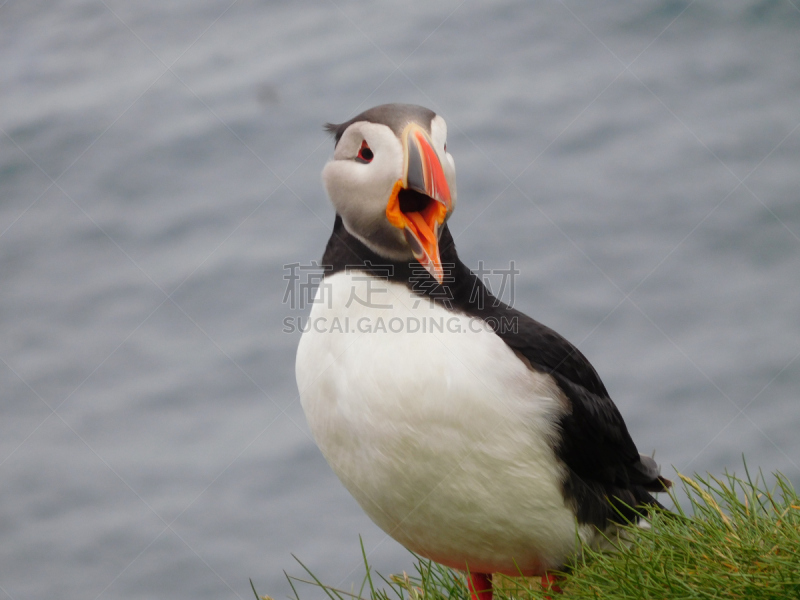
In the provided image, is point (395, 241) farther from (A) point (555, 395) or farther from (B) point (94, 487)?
(B) point (94, 487)

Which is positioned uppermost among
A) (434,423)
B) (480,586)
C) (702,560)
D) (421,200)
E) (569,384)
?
(421,200)

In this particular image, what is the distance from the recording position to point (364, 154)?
2.71 meters

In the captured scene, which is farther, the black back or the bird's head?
the black back

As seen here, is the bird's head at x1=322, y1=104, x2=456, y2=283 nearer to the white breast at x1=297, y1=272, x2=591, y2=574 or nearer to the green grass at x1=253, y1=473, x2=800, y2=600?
the white breast at x1=297, y1=272, x2=591, y2=574

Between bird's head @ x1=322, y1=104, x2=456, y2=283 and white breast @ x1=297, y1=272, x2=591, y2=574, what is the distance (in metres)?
0.16

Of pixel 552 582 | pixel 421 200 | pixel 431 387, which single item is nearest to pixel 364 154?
pixel 421 200

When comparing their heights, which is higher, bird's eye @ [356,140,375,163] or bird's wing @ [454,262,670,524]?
bird's eye @ [356,140,375,163]

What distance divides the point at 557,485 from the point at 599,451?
9.4 inches

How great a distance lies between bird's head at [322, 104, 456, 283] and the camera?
2.52 metres

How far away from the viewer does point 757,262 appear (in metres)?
9.77

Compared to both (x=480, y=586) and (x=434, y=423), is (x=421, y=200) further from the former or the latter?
(x=480, y=586)

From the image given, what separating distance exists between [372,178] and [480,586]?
1367 millimetres

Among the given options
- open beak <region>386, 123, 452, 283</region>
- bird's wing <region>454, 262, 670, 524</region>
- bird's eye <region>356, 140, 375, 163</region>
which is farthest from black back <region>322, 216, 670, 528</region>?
bird's eye <region>356, 140, 375, 163</region>

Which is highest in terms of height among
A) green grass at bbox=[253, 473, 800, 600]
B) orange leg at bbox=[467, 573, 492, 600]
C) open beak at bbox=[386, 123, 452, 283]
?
open beak at bbox=[386, 123, 452, 283]
